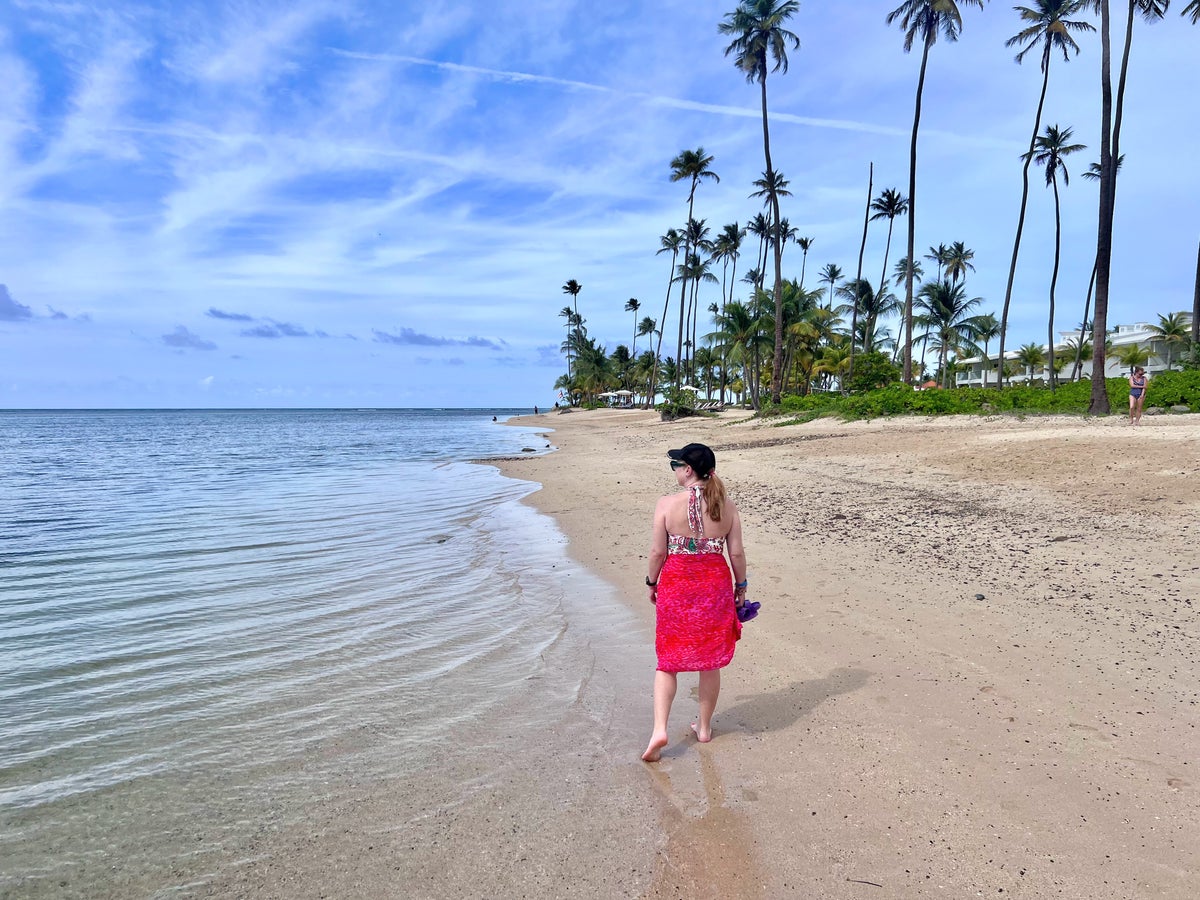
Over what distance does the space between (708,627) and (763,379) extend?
201 feet

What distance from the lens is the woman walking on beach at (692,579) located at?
3.80 meters

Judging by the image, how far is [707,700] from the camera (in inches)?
158

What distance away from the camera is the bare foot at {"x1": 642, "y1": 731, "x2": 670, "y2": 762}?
3.80m

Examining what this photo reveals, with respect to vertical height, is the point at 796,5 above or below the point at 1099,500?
above

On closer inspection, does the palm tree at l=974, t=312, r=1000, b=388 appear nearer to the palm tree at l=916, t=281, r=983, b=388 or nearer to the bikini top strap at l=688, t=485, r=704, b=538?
the palm tree at l=916, t=281, r=983, b=388

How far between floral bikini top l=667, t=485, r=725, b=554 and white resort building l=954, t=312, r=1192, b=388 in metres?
44.8

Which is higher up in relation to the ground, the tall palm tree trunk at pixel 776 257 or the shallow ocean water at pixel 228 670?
the tall palm tree trunk at pixel 776 257

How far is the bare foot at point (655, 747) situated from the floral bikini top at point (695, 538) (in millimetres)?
1039

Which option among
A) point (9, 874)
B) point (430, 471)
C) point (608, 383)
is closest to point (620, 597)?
point (9, 874)

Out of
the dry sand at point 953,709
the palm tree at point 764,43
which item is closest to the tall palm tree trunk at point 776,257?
the palm tree at point 764,43

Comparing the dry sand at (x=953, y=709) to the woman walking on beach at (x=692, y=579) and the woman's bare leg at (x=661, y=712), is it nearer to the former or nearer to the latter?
the woman's bare leg at (x=661, y=712)

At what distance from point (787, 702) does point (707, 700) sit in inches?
32.5

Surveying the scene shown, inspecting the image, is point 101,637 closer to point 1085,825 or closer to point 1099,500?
point 1085,825

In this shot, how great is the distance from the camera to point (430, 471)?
22.5m
